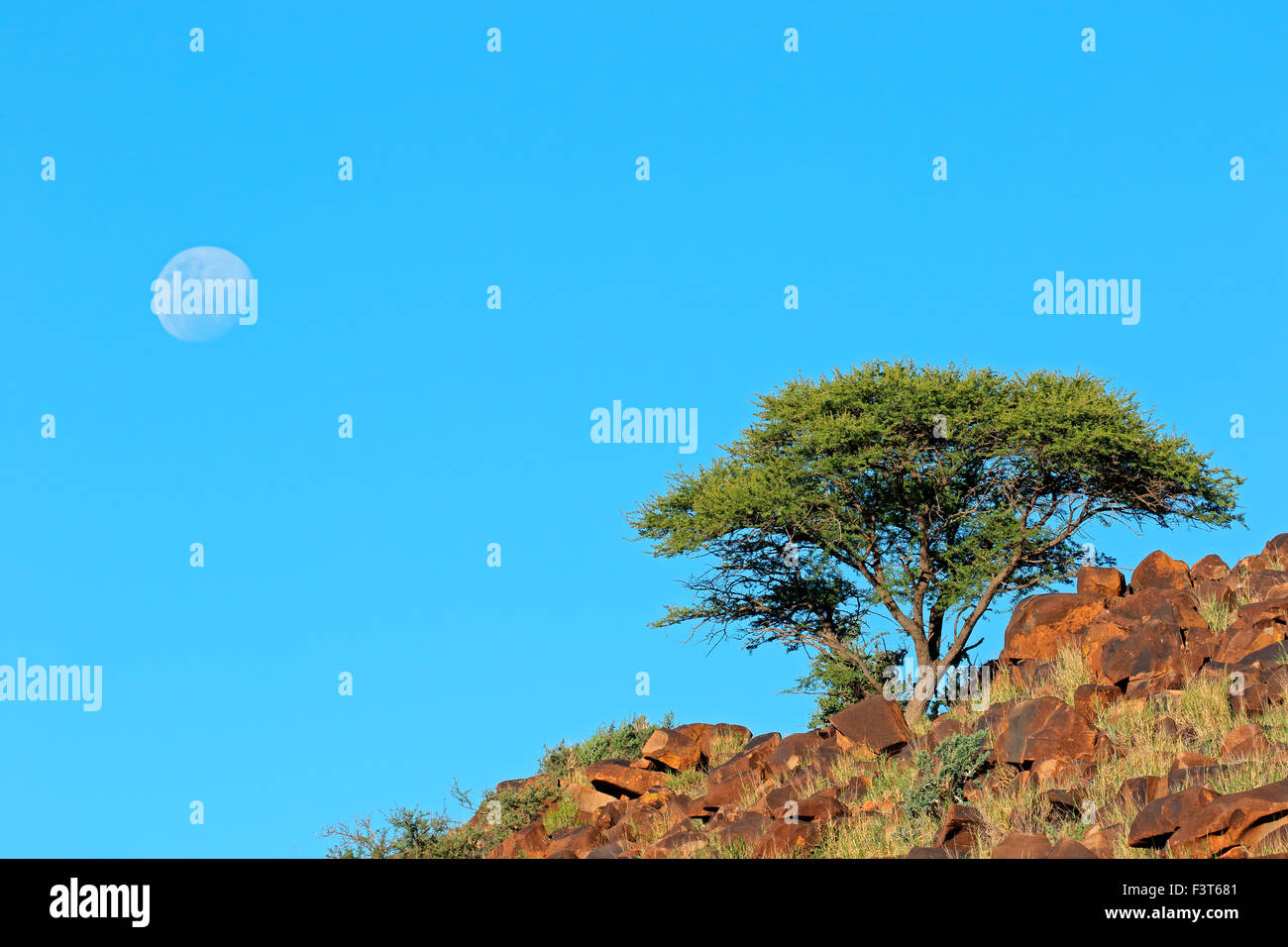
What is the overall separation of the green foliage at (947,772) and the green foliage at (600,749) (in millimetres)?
9233

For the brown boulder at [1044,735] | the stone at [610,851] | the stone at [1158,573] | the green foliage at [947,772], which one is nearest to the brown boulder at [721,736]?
the stone at [610,851]

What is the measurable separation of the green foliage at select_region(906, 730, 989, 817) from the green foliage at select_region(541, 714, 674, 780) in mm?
9233

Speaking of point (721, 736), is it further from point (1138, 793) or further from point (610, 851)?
point (1138, 793)

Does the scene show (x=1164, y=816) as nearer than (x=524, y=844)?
Yes

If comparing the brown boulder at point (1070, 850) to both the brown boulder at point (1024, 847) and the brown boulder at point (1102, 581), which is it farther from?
the brown boulder at point (1102, 581)

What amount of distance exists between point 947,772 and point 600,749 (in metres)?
11.0

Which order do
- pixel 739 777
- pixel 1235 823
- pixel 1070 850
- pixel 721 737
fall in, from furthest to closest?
pixel 721 737 < pixel 739 777 < pixel 1070 850 < pixel 1235 823

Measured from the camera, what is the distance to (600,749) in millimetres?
27734

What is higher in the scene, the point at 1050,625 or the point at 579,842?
the point at 1050,625

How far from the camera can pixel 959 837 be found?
16.3 meters

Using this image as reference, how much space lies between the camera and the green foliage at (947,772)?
1791 cm

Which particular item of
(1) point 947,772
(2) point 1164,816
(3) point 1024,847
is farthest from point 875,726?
(2) point 1164,816
